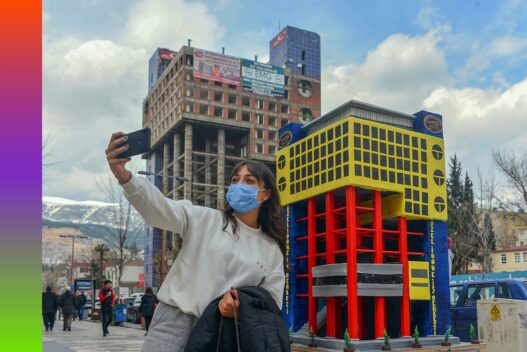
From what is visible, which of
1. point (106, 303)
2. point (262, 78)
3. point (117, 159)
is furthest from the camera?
point (262, 78)

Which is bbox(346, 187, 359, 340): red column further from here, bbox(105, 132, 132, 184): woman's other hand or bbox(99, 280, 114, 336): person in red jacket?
bbox(99, 280, 114, 336): person in red jacket

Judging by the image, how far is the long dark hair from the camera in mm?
3008

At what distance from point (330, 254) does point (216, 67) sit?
63602 millimetres

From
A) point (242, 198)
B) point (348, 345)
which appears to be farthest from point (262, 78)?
point (242, 198)

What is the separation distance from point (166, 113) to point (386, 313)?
217ft

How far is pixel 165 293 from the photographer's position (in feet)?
8.70

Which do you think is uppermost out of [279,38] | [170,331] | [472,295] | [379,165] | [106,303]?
[279,38]

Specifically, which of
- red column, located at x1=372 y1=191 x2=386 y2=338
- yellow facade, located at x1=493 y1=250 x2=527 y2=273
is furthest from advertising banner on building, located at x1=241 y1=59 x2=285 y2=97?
red column, located at x1=372 y1=191 x2=386 y2=338

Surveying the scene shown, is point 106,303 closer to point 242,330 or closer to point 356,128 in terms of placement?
point 356,128

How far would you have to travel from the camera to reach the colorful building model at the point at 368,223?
9.08m

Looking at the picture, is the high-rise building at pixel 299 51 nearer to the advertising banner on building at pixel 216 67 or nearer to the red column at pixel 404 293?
the advertising banner on building at pixel 216 67

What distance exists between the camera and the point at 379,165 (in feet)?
31.0

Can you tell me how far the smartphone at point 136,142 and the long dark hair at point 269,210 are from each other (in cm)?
64

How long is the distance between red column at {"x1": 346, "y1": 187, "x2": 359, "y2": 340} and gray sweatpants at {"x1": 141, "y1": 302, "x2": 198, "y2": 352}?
6427 millimetres
